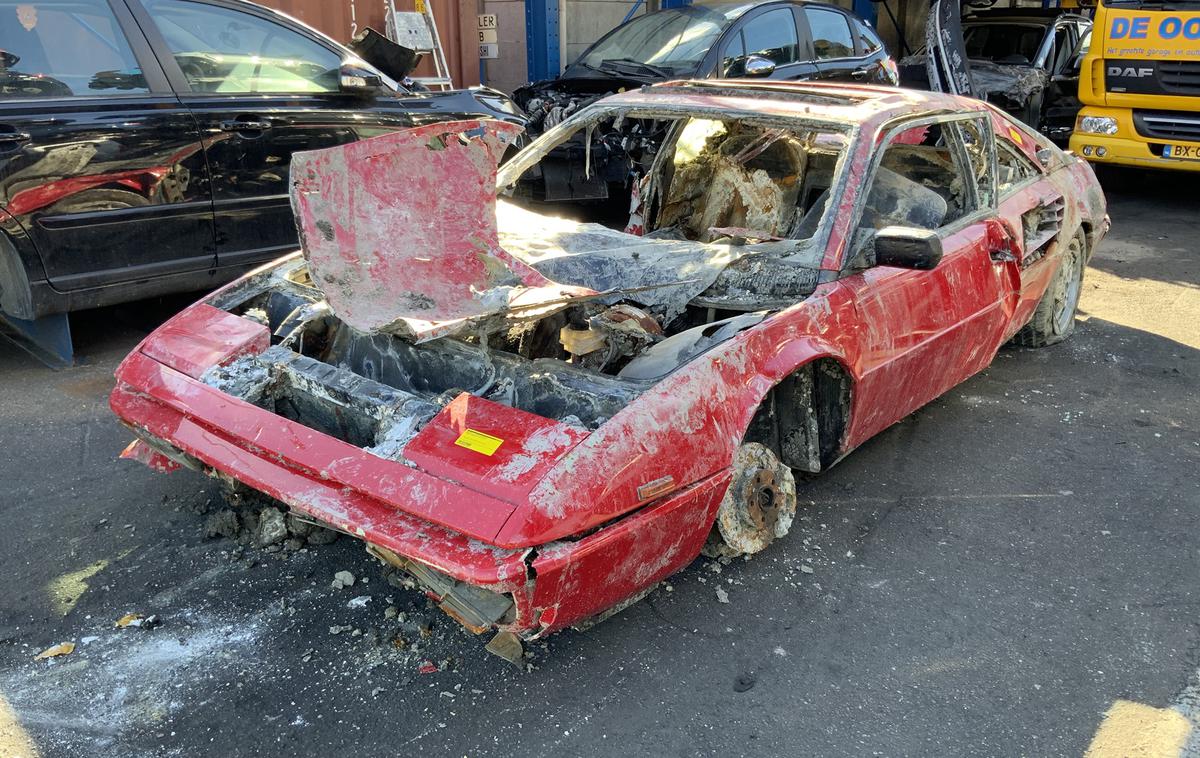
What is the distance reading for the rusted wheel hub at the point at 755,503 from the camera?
10.2 ft

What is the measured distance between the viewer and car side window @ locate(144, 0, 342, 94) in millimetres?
5141

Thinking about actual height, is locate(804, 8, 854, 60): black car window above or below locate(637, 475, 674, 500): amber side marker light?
above

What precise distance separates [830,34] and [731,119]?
522 centimetres

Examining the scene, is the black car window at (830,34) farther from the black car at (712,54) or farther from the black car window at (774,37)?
the black car window at (774,37)

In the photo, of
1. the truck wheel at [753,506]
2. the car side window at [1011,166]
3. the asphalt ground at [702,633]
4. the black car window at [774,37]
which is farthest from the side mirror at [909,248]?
the black car window at [774,37]

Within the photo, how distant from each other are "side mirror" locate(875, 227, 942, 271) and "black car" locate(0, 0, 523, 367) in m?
3.53

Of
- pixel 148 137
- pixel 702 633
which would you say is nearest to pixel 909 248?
pixel 702 633

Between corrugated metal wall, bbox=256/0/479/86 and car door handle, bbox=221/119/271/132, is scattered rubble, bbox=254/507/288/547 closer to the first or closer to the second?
car door handle, bbox=221/119/271/132

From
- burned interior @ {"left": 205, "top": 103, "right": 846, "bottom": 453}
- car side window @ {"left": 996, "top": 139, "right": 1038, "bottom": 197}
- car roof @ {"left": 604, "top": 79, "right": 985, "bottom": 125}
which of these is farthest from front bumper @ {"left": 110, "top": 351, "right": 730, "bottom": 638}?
car side window @ {"left": 996, "top": 139, "right": 1038, "bottom": 197}

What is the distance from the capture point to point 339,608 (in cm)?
303

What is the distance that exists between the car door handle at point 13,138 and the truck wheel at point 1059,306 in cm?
514

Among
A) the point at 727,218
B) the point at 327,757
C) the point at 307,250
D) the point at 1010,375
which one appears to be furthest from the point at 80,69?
the point at 1010,375

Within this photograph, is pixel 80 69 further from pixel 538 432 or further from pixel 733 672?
pixel 733 672

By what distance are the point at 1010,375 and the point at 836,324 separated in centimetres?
229
